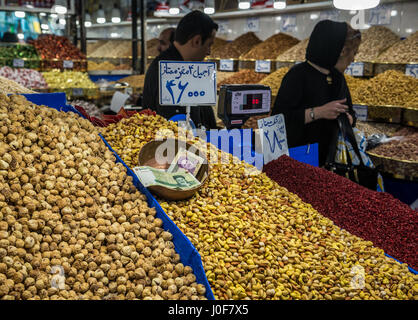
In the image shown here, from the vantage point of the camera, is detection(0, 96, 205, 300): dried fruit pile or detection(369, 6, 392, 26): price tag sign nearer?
detection(0, 96, 205, 300): dried fruit pile

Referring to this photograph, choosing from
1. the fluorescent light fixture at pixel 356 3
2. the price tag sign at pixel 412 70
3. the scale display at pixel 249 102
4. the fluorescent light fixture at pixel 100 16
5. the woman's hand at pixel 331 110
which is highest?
the fluorescent light fixture at pixel 100 16

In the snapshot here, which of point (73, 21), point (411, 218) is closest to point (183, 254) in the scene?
point (411, 218)

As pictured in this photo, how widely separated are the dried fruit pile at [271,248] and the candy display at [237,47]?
15.3ft

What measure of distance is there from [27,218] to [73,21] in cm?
590

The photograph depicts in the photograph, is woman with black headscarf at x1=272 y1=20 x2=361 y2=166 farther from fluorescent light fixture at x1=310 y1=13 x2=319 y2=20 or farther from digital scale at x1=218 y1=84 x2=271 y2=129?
fluorescent light fixture at x1=310 y1=13 x2=319 y2=20

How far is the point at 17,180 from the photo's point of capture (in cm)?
124

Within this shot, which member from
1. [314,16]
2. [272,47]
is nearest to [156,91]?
[272,47]

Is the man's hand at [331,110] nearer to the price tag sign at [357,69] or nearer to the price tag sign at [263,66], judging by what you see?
the price tag sign at [357,69]

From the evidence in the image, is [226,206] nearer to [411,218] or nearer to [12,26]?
[411,218]

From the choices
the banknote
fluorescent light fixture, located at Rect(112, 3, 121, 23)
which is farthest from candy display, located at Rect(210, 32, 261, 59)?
the banknote

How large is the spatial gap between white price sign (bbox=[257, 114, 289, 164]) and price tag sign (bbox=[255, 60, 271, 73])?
306cm

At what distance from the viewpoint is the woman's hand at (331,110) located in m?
2.64

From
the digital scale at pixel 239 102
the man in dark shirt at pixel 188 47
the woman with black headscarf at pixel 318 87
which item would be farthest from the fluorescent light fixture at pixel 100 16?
the digital scale at pixel 239 102

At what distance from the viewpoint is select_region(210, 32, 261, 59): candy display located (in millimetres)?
→ 6086
